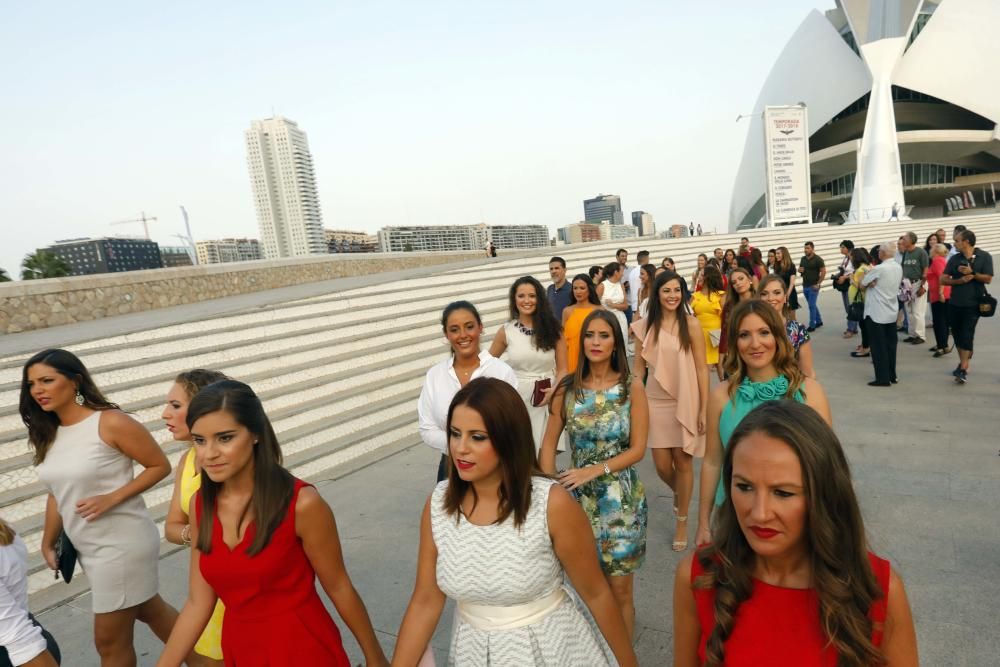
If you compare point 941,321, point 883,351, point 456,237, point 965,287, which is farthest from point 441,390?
point 456,237

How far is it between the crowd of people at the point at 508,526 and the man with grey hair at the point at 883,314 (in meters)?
3.90

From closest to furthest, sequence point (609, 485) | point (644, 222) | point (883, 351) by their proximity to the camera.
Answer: point (609, 485)
point (883, 351)
point (644, 222)

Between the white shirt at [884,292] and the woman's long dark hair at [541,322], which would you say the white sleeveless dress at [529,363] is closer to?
the woman's long dark hair at [541,322]

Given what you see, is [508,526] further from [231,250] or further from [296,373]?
[231,250]

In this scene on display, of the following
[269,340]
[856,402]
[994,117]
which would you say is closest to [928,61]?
[994,117]

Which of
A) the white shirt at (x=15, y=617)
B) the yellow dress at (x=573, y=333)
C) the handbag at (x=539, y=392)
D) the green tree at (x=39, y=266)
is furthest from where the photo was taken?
the green tree at (x=39, y=266)

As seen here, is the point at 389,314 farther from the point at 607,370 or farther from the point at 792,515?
the point at 792,515

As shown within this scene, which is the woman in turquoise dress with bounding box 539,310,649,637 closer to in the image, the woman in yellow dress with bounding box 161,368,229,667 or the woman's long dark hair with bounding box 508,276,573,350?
the woman's long dark hair with bounding box 508,276,573,350

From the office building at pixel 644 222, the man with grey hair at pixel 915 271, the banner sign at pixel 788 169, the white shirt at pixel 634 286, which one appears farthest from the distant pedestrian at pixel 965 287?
the office building at pixel 644 222

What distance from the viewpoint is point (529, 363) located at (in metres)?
Answer: 4.09

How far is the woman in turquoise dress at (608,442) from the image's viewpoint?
8.07 feet

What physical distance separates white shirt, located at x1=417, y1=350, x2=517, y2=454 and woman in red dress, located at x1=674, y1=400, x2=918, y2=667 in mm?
1871

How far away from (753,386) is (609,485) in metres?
0.78

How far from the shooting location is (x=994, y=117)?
36000 millimetres
